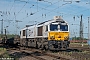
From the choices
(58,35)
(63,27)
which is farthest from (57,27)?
(58,35)

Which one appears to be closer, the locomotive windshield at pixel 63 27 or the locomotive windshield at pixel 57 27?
the locomotive windshield at pixel 57 27

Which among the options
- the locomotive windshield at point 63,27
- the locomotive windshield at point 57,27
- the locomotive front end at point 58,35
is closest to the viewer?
the locomotive front end at point 58,35

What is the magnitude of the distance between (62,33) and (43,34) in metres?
2.56

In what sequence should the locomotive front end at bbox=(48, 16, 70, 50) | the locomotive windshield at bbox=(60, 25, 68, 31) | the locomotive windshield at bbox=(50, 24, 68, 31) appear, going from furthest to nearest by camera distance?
the locomotive windshield at bbox=(60, 25, 68, 31) → the locomotive windshield at bbox=(50, 24, 68, 31) → the locomotive front end at bbox=(48, 16, 70, 50)

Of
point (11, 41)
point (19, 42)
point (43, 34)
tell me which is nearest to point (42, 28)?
point (43, 34)

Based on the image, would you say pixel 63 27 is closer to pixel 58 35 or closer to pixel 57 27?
pixel 57 27

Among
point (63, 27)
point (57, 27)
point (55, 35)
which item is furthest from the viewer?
point (63, 27)

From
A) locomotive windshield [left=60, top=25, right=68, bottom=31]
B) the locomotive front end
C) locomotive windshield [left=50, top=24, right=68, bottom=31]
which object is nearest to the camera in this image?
the locomotive front end

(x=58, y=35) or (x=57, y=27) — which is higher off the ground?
(x=57, y=27)

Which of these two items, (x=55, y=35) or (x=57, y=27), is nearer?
(x=55, y=35)

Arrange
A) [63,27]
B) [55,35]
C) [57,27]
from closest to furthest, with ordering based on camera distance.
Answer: [55,35] < [57,27] < [63,27]

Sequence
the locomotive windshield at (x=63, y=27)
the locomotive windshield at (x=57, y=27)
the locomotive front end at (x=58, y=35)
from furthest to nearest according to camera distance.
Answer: the locomotive windshield at (x=63, y=27)
the locomotive windshield at (x=57, y=27)
the locomotive front end at (x=58, y=35)

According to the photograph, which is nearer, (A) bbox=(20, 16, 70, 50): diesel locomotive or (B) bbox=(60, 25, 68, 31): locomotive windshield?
(A) bbox=(20, 16, 70, 50): diesel locomotive

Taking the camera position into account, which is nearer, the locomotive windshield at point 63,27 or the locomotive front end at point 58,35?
the locomotive front end at point 58,35
